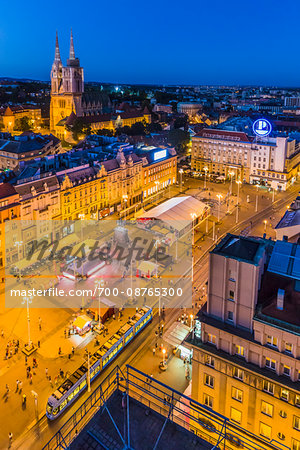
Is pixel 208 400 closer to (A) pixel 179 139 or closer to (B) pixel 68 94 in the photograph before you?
(A) pixel 179 139

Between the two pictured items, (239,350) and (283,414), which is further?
(239,350)

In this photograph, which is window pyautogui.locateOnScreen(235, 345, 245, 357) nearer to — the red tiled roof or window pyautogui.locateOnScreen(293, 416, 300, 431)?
window pyautogui.locateOnScreen(293, 416, 300, 431)

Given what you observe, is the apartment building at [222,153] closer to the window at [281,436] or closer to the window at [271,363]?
the window at [271,363]

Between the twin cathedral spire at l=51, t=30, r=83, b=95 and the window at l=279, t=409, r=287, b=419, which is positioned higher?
the twin cathedral spire at l=51, t=30, r=83, b=95

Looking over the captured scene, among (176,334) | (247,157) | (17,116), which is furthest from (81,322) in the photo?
(17,116)

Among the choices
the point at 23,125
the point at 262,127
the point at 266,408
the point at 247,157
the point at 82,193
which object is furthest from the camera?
the point at 23,125

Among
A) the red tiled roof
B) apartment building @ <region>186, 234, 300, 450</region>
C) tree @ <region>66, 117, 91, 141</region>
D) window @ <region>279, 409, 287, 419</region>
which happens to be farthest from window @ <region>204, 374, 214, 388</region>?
tree @ <region>66, 117, 91, 141</region>

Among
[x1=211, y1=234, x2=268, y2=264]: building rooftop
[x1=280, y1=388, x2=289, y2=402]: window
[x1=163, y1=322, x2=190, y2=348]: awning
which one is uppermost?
[x1=211, y1=234, x2=268, y2=264]: building rooftop

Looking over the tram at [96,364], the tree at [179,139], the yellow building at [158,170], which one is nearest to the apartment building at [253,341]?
the tram at [96,364]
